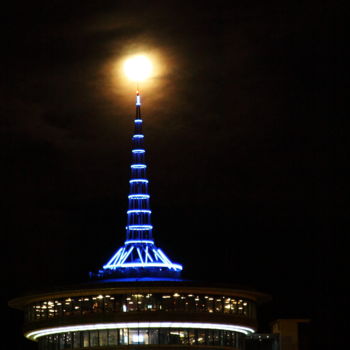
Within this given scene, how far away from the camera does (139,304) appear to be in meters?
157

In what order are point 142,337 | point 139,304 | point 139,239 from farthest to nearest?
1. point 139,239
2. point 142,337
3. point 139,304

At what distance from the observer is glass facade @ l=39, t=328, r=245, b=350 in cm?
15788

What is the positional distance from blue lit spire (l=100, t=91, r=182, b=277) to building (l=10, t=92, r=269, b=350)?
0.19m

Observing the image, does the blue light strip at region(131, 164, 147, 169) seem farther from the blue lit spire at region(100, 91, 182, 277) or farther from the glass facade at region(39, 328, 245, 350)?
the glass facade at region(39, 328, 245, 350)

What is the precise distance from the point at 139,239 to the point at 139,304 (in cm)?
1270

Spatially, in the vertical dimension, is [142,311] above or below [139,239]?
below

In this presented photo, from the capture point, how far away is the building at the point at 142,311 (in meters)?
157

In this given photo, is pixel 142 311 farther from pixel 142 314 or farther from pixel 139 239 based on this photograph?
pixel 139 239

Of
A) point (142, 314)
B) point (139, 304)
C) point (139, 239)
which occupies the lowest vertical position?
point (142, 314)

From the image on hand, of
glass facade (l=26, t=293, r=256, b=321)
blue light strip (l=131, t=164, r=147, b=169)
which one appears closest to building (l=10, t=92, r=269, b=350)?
glass facade (l=26, t=293, r=256, b=321)

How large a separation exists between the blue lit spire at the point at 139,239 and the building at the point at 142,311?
0.61 ft

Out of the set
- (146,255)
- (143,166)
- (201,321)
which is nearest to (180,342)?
(201,321)

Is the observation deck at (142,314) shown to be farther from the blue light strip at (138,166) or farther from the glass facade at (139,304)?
the blue light strip at (138,166)

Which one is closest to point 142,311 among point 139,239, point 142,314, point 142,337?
point 142,314
